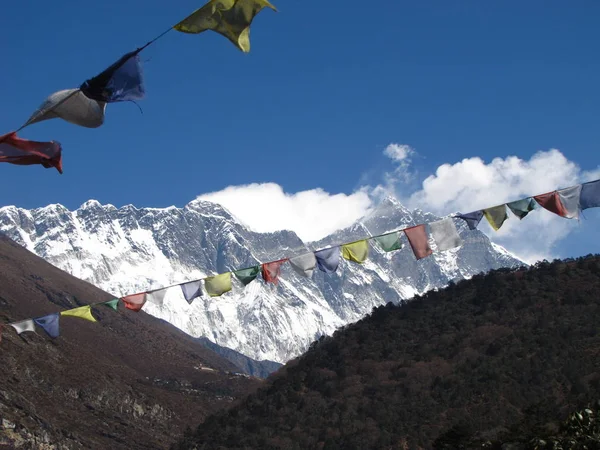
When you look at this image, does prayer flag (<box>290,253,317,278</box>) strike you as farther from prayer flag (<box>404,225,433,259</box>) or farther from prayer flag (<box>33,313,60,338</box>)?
prayer flag (<box>33,313,60,338</box>)

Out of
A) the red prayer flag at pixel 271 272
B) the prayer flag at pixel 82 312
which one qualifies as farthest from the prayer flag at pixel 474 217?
the prayer flag at pixel 82 312

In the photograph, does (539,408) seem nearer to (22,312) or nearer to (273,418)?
(273,418)

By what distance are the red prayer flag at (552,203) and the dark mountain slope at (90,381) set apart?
40.3 metres

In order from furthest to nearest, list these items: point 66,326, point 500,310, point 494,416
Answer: point 66,326
point 500,310
point 494,416

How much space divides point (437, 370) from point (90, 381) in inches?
1534

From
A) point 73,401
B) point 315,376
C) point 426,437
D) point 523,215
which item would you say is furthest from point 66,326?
point 523,215

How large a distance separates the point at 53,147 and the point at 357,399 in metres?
65.0

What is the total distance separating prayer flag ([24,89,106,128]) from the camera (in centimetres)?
862

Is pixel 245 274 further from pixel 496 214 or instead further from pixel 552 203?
pixel 552 203

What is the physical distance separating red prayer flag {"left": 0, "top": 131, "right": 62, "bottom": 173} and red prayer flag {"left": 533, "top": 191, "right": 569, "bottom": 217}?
11736 mm

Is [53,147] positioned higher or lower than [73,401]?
lower

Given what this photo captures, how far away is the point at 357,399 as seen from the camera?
7212cm

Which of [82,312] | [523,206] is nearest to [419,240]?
[523,206]

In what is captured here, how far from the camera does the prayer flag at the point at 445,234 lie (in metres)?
18.5
